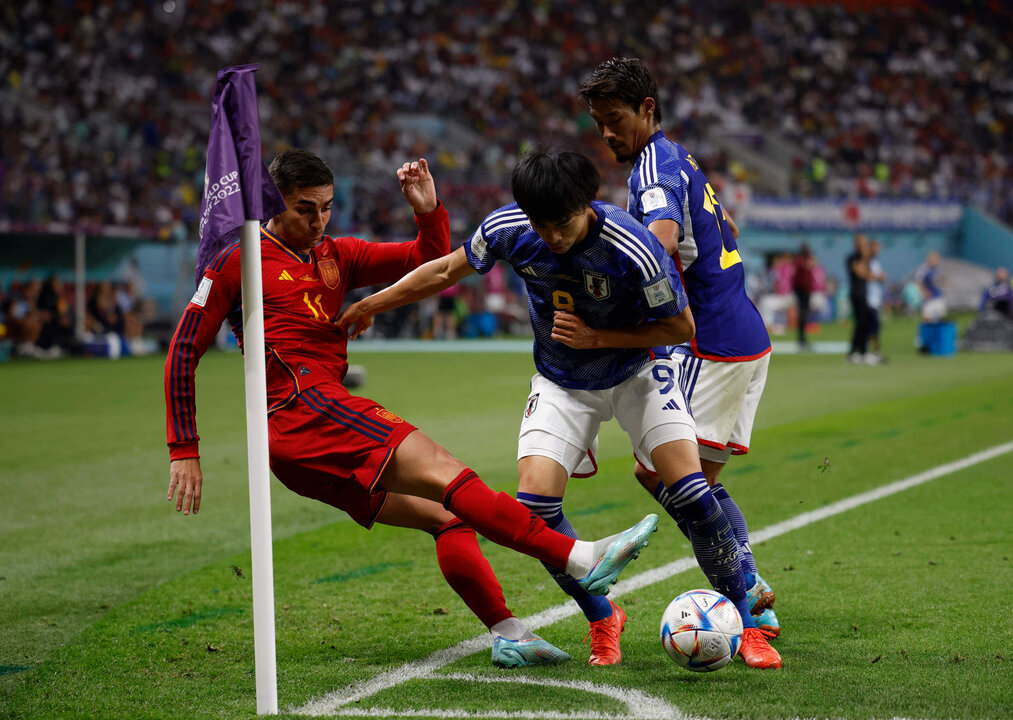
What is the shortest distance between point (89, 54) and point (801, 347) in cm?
2237

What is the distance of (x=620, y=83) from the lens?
4.32m

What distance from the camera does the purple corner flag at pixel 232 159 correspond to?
11.3 feet

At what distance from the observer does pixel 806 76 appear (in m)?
42.7

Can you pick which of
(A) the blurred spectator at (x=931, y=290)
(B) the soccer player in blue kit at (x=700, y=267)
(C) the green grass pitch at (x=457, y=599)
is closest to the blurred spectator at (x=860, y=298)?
(A) the blurred spectator at (x=931, y=290)

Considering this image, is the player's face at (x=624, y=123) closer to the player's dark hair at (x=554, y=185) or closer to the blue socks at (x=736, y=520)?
the player's dark hair at (x=554, y=185)

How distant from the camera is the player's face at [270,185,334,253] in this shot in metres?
4.29

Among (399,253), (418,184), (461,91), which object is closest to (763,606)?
(399,253)

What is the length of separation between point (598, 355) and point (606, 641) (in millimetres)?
1111

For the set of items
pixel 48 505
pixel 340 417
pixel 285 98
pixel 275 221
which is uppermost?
pixel 285 98

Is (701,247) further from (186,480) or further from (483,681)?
(186,480)

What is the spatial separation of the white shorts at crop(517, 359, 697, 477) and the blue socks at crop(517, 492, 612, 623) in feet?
0.51

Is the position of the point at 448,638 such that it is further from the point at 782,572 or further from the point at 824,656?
the point at 782,572

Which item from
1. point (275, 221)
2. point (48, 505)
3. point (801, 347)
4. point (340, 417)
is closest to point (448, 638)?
point (340, 417)

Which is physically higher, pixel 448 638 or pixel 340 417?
pixel 340 417
